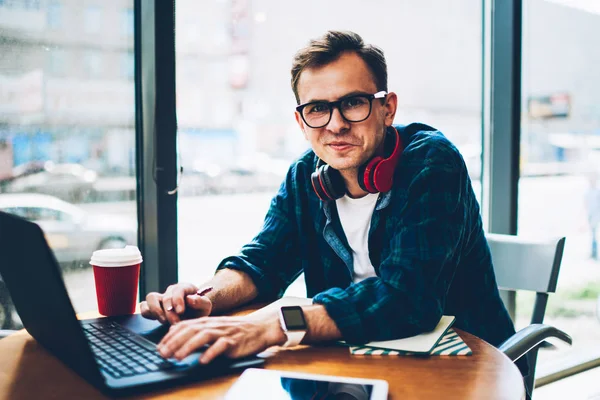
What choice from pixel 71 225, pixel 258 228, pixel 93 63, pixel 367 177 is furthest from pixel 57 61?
pixel 367 177

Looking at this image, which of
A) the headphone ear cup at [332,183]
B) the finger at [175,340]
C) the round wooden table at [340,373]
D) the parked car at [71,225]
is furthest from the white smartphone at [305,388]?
the parked car at [71,225]

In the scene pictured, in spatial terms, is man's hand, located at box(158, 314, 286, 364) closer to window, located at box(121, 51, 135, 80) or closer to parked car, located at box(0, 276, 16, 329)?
parked car, located at box(0, 276, 16, 329)

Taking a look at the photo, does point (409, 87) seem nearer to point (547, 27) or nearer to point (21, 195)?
point (547, 27)

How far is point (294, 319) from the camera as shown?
3.71 feet

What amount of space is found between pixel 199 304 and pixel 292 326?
12.1 inches

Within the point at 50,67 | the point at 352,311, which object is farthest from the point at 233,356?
the point at 50,67

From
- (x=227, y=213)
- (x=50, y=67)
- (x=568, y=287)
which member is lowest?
(x=568, y=287)

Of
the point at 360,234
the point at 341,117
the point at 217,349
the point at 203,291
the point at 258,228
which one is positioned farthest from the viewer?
the point at 258,228

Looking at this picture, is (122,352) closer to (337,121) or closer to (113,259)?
(113,259)

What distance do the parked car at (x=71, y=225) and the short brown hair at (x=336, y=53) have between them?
0.91 m

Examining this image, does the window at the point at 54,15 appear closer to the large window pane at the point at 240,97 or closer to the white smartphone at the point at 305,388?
the large window pane at the point at 240,97

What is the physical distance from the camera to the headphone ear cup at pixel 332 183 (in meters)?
1.61

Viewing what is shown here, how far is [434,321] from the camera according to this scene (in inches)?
48.2

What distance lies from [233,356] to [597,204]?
10.4ft
